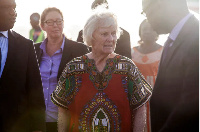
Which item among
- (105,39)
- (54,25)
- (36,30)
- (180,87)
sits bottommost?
(180,87)

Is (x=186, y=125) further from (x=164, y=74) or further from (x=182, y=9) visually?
(x=182, y=9)

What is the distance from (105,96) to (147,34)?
150 inches

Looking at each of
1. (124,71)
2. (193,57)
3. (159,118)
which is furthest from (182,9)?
(124,71)

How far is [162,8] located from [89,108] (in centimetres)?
149

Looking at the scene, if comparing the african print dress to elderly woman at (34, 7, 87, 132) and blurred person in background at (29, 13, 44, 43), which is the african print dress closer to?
elderly woman at (34, 7, 87, 132)

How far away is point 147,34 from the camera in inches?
295

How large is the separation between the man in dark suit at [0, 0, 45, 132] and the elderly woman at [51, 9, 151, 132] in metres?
0.27

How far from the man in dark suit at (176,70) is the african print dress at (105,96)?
0.98m

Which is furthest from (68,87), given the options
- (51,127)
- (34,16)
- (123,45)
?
(34,16)

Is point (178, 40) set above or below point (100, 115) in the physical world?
above

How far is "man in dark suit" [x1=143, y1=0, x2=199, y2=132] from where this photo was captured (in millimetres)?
2473

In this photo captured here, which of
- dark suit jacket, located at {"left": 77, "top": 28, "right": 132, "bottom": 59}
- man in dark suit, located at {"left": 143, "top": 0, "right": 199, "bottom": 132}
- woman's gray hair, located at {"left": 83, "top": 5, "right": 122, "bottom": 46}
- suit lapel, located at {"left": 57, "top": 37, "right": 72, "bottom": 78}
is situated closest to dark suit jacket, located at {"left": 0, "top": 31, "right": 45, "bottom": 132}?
woman's gray hair, located at {"left": 83, "top": 5, "right": 122, "bottom": 46}

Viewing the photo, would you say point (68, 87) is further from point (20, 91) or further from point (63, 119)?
point (20, 91)

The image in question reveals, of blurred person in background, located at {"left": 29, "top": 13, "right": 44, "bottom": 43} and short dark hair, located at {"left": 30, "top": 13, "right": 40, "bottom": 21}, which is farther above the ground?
short dark hair, located at {"left": 30, "top": 13, "right": 40, "bottom": 21}
